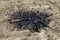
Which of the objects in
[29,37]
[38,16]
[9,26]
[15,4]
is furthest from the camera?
[15,4]

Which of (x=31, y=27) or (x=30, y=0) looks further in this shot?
(x=30, y=0)

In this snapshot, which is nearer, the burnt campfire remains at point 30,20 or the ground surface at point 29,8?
the ground surface at point 29,8

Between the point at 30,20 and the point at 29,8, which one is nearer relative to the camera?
the point at 30,20

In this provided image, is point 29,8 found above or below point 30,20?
above

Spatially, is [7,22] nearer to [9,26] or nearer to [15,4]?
[9,26]

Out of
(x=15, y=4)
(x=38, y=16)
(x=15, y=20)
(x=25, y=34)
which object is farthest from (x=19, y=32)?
(x=15, y=4)
